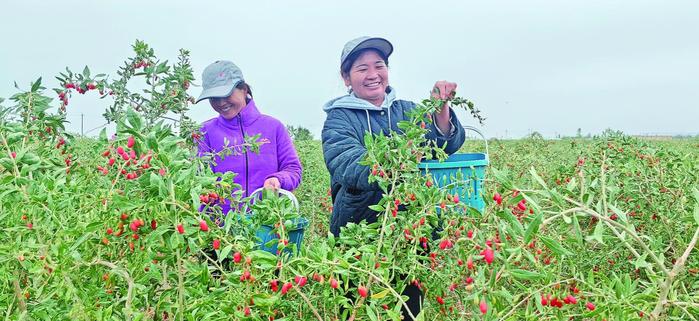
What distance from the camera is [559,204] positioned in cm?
111

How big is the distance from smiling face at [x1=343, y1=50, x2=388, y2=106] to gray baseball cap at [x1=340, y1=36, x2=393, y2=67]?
0.11 feet

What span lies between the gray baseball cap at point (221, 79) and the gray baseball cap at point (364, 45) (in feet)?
2.42

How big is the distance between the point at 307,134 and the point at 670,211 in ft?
20.2

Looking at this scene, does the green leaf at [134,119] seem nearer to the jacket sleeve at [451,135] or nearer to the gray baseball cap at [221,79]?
the jacket sleeve at [451,135]

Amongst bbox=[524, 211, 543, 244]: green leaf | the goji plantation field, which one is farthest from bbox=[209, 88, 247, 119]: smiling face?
bbox=[524, 211, 543, 244]: green leaf

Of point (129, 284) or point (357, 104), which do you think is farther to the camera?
point (357, 104)

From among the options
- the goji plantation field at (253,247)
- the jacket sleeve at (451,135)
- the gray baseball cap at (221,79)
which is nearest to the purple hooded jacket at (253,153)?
the gray baseball cap at (221,79)

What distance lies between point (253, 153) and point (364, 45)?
972mm

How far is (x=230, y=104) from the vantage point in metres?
3.25

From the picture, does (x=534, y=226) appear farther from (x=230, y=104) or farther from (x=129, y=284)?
(x=230, y=104)

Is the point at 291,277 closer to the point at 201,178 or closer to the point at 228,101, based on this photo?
the point at 201,178

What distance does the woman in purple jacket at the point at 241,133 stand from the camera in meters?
3.16

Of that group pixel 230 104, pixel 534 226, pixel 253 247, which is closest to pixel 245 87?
pixel 230 104

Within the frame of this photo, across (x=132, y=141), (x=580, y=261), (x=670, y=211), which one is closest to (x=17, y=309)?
(x=132, y=141)
